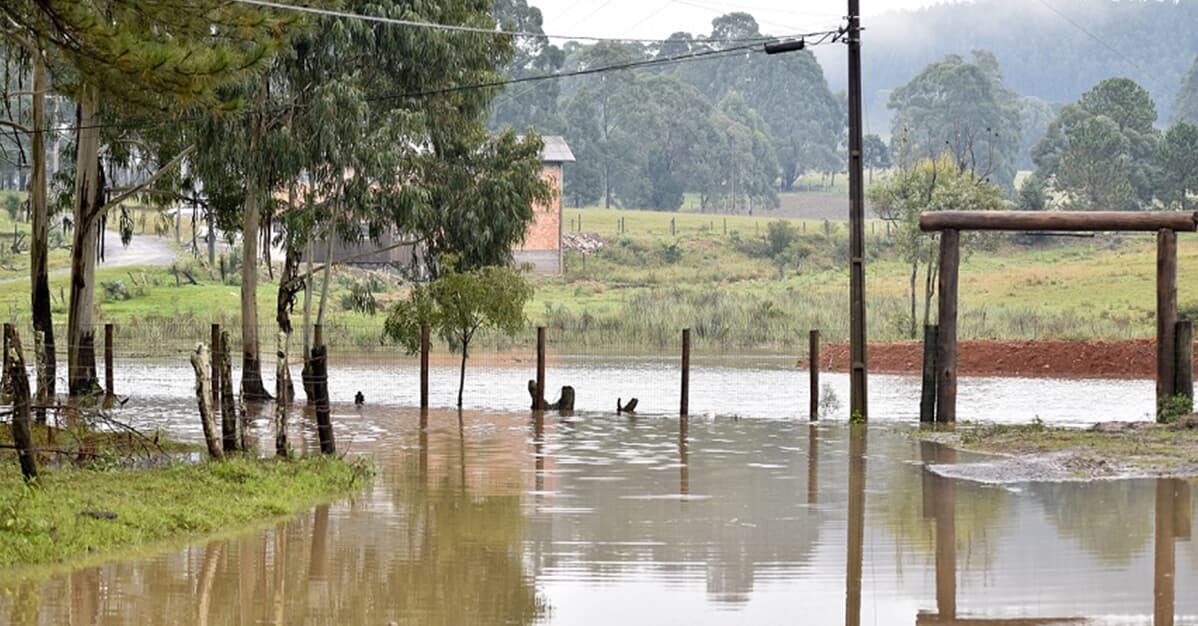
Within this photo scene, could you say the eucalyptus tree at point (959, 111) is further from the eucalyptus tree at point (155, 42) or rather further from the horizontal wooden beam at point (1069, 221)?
the eucalyptus tree at point (155, 42)

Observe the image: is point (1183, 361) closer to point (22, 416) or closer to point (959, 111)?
point (22, 416)

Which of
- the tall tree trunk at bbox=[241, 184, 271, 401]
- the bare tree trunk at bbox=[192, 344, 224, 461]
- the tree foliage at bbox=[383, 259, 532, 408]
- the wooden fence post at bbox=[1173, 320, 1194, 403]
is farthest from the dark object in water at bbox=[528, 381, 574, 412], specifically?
the bare tree trunk at bbox=[192, 344, 224, 461]

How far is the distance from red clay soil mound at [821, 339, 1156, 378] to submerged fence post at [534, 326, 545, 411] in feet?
48.3

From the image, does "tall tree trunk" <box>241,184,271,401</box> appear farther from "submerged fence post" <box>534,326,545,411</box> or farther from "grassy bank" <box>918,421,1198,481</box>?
"grassy bank" <box>918,421,1198,481</box>

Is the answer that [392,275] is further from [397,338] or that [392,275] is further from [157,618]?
[157,618]

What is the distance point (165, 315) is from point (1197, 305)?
32521mm

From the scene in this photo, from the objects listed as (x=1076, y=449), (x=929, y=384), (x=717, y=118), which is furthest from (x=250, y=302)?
(x=717, y=118)

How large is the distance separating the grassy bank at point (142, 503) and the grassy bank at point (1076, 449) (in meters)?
7.54

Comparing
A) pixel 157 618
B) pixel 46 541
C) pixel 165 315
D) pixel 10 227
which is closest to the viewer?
pixel 157 618

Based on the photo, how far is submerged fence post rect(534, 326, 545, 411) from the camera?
3072 cm

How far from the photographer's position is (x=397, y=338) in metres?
34.2

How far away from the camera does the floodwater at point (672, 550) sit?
12375 millimetres

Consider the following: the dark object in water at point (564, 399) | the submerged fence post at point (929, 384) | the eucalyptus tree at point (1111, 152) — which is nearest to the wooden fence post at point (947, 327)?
the submerged fence post at point (929, 384)

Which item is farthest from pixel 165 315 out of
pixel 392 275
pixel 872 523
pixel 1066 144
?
pixel 1066 144
